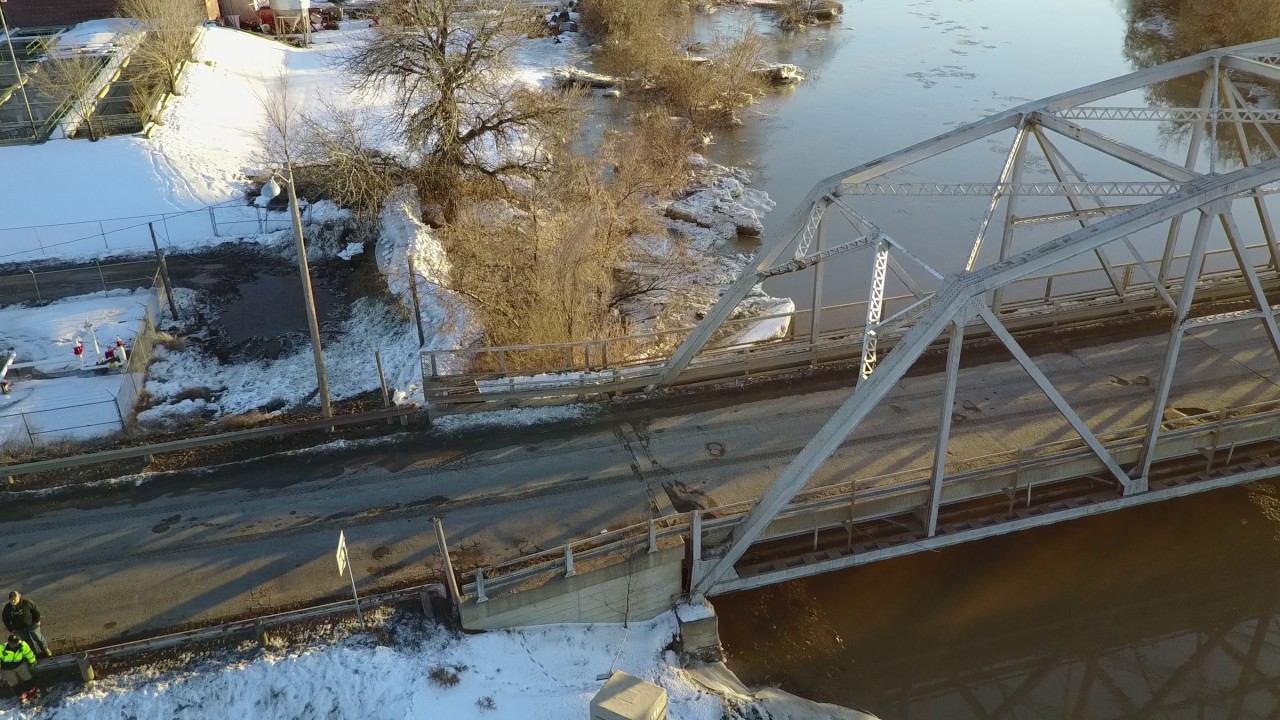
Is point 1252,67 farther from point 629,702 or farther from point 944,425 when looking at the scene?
point 629,702

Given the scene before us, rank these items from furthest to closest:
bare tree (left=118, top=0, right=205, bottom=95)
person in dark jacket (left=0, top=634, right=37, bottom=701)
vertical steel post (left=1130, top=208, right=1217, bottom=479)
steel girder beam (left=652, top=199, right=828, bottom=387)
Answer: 1. bare tree (left=118, top=0, right=205, bottom=95)
2. steel girder beam (left=652, top=199, right=828, bottom=387)
3. vertical steel post (left=1130, top=208, right=1217, bottom=479)
4. person in dark jacket (left=0, top=634, right=37, bottom=701)

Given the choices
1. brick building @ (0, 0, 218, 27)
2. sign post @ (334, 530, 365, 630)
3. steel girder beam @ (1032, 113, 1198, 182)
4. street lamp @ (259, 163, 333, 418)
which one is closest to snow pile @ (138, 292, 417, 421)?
street lamp @ (259, 163, 333, 418)

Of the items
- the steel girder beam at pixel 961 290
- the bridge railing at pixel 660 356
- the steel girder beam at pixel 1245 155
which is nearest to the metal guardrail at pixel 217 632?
the bridge railing at pixel 660 356

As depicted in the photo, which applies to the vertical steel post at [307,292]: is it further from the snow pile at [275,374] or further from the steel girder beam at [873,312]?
the steel girder beam at [873,312]

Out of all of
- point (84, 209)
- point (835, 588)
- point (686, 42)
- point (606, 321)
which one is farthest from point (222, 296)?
point (686, 42)

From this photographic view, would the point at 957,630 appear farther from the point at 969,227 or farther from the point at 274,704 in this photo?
the point at 969,227

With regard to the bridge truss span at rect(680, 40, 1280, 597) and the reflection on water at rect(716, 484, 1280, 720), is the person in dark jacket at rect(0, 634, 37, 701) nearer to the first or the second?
the bridge truss span at rect(680, 40, 1280, 597)

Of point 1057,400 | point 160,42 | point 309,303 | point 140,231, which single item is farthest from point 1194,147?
point 160,42
